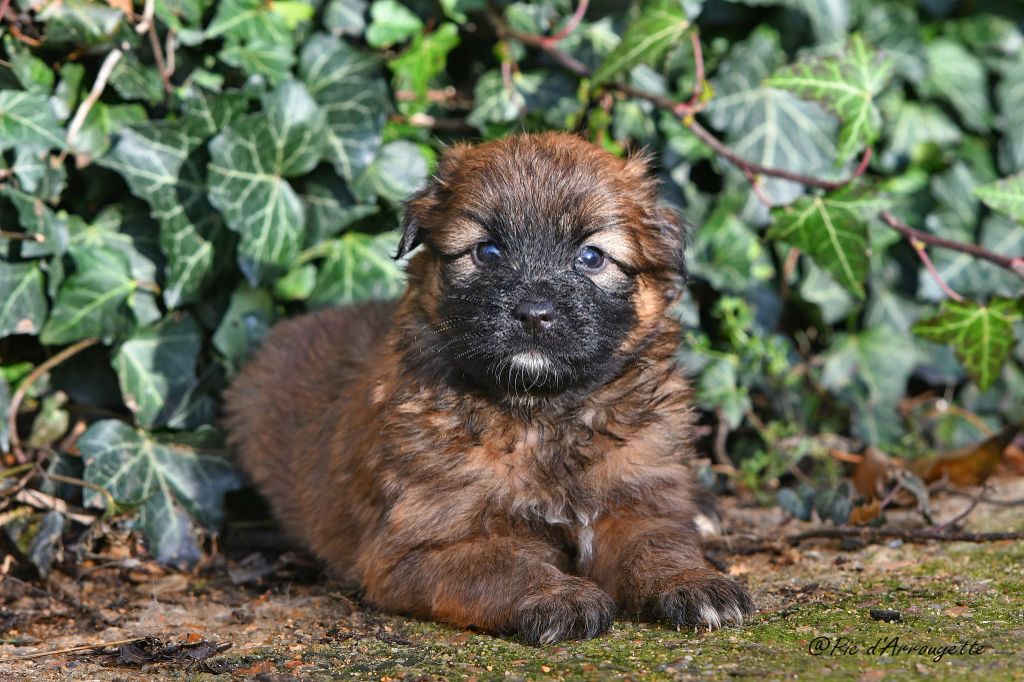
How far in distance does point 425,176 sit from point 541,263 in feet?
3.91

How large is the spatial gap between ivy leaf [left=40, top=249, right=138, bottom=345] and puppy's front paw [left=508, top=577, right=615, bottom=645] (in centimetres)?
239

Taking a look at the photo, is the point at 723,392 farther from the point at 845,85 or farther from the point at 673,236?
the point at 673,236

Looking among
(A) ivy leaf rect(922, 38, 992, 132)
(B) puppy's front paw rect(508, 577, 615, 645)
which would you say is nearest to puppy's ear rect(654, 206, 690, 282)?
(B) puppy's front paw rect(508, 577, 615, 645)

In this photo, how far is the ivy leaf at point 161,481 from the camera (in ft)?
15.0

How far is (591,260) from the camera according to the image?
3742 mm

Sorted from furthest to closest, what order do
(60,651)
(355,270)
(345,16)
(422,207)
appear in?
(355,270), (345,16), (422,207), (60,651)

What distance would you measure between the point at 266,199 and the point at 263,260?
0.82 feet

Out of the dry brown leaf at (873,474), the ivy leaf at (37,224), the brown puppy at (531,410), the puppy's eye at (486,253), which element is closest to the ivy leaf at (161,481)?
the ivy leaf at (37,224)

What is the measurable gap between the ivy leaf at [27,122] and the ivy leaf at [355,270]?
1279 mm

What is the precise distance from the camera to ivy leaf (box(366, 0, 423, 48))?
5152mm

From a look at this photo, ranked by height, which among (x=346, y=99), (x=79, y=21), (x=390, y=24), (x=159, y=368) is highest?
(x=390, y=24)

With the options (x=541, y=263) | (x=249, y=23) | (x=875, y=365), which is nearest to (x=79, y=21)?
(x=249, y=23)

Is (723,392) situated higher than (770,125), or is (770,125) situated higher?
(770,125)

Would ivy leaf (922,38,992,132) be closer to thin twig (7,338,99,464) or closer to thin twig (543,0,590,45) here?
thin twig (543,0,590,45)
